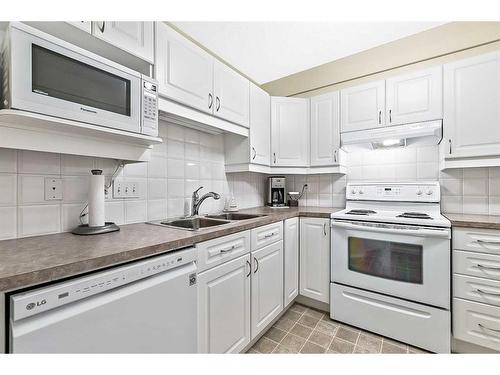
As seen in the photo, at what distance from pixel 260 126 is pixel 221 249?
1.38 meters

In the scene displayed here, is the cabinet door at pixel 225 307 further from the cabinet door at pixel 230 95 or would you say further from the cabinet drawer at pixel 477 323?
the cabinet drawer at pixel 477 323

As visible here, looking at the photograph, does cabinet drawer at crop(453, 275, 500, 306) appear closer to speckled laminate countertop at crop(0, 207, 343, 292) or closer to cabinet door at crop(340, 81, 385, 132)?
cabinet door at crop(340, 81, 385, 132)

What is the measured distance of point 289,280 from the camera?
198 centimetres

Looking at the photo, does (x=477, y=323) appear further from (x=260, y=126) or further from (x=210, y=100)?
(x=210, y=100)

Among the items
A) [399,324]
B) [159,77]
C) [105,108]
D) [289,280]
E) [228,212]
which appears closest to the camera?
[105,108]

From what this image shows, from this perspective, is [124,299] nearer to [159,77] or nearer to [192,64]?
[159,77]

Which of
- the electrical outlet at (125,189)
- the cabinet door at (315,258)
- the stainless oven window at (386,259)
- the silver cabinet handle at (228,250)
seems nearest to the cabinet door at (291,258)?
the cabinet door at (315,258)

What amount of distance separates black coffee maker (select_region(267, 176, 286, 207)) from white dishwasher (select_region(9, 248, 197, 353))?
1644 millimetres

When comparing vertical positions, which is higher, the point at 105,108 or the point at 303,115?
the point at 303,115

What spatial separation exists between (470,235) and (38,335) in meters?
2.18

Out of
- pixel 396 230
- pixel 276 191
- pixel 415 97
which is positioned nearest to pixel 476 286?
pixel 396 230

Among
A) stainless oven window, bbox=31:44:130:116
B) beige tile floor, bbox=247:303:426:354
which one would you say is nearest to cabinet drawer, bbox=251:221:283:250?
beige tile floor, bbox=247:303:426:354

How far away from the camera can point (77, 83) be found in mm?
953

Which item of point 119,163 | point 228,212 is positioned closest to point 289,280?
point 228,212
